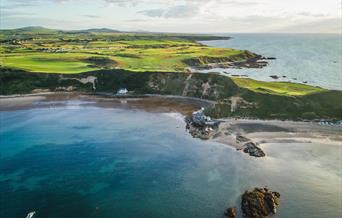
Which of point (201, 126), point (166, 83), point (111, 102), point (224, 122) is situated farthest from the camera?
point (166, 83)

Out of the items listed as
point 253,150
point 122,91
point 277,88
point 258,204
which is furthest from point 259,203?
point 122,91

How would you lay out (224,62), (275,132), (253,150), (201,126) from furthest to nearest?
(224,62) → (201,126) → (275,132) → (253,150)

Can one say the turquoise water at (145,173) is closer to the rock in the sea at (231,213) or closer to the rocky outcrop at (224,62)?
the rock in the sea at (231,213)

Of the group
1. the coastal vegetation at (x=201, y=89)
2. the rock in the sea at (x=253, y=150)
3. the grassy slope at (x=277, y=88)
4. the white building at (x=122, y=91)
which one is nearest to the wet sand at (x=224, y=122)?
the rock in the sea at (x=253, y=150)

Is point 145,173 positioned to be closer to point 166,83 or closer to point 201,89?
point 201,89

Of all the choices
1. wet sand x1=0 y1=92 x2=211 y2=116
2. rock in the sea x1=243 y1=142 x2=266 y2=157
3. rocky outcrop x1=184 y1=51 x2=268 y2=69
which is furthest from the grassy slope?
rocky outcrop x1=184 y1=51 x2=268 y2=69

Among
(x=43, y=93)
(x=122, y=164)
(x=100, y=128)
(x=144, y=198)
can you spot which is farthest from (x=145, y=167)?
(x=43, y=93)

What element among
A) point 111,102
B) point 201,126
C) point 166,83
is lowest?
point 111,102
